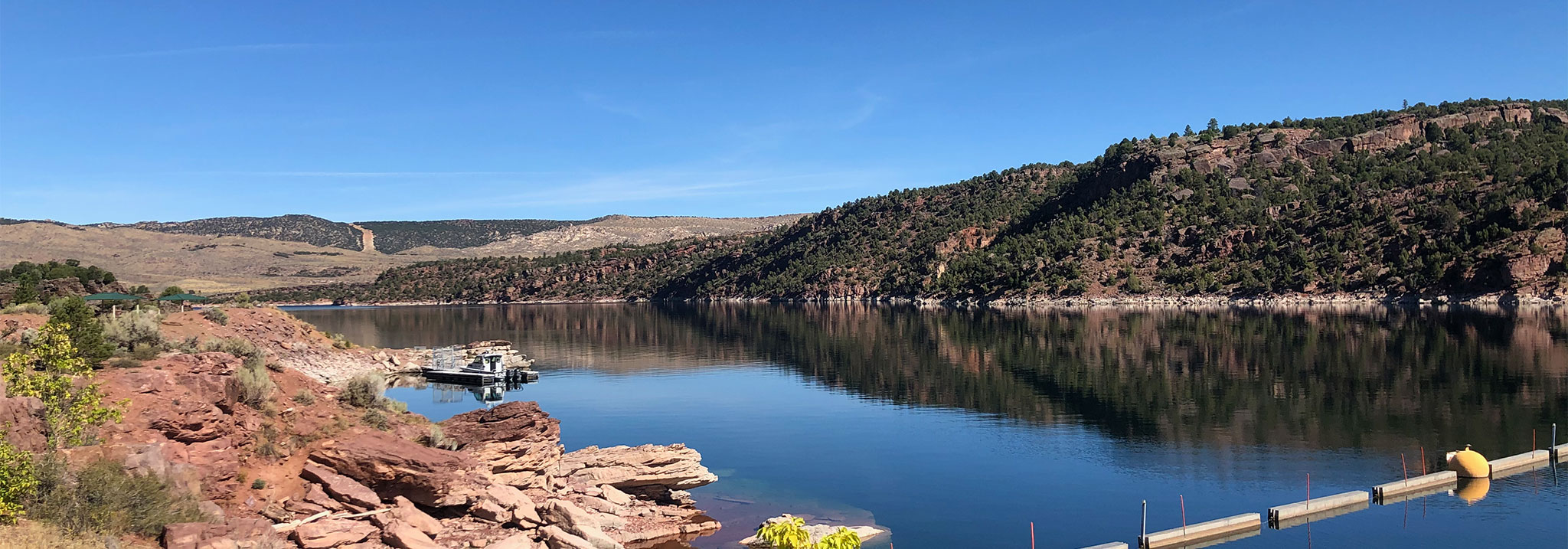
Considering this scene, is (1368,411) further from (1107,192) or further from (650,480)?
(1107,192)

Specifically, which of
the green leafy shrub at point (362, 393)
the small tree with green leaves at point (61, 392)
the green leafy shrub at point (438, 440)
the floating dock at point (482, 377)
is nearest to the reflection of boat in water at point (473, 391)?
the floating dock at point (482, 377)

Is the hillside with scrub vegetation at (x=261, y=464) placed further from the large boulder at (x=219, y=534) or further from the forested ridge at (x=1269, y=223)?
the forested ridge at (x=1269, y=223)

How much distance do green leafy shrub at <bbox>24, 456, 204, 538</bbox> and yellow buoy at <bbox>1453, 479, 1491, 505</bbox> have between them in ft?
95.1

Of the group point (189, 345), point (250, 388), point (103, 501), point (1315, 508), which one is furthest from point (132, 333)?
point (1315, 508)

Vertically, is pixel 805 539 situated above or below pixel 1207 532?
above

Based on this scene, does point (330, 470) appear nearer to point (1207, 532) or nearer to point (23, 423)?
point (23, 423)

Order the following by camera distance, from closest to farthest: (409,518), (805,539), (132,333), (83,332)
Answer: (805,539) → (409,518) → (83,332) → (132,333)

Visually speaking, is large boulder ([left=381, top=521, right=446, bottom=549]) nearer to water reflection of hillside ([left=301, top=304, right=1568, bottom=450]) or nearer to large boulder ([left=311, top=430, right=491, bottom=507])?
large boulder ([left=311, top=430, right=491, bottom=507])

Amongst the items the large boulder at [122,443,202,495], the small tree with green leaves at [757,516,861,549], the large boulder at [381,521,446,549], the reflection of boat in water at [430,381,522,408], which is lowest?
the reflection of boat in water at [430,381,522,408]

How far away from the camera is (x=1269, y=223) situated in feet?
410

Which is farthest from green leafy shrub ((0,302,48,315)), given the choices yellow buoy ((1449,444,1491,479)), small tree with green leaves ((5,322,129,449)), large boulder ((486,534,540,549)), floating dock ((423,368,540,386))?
yellow buoy ((1449,444,1491,479))

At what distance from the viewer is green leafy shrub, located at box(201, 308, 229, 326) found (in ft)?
155

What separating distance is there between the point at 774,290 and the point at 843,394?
128750mm

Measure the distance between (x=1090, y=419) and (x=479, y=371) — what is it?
38579 mm
